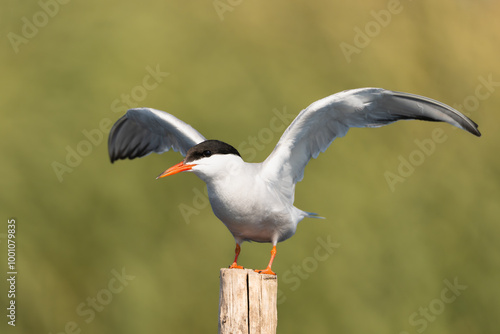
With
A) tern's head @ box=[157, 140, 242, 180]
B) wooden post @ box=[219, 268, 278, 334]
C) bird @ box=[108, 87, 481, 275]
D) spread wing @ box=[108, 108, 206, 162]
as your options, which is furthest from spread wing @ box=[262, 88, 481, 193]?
spread wing @ box=[108, 108, 206, 162]

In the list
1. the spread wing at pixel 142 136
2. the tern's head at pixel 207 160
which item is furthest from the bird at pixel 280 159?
the spread wing at pixel 142 136

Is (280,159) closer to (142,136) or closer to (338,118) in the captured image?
(338,118)

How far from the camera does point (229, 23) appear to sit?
50.4ft

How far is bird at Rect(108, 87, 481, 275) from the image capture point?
220 inches

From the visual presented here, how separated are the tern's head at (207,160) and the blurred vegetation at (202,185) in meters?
6.53

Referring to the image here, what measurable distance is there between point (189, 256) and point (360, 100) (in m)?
7.29

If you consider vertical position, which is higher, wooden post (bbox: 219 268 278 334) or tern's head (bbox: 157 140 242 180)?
tern's head (bbox: 157 140 242 180)

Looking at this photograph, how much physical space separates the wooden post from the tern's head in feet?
2.84

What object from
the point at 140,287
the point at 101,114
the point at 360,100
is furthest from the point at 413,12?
the point at 360,100

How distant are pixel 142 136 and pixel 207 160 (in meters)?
2.27

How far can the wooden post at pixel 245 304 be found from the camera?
17.8ft

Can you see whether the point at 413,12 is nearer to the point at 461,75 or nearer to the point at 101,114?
the point at 461,75

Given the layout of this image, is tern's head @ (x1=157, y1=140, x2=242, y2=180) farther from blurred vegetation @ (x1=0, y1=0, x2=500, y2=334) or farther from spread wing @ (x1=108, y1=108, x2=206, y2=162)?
blurred vegetation @ (x1=0, y1=0, x2=500, y2=334)

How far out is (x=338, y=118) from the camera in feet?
20.5
